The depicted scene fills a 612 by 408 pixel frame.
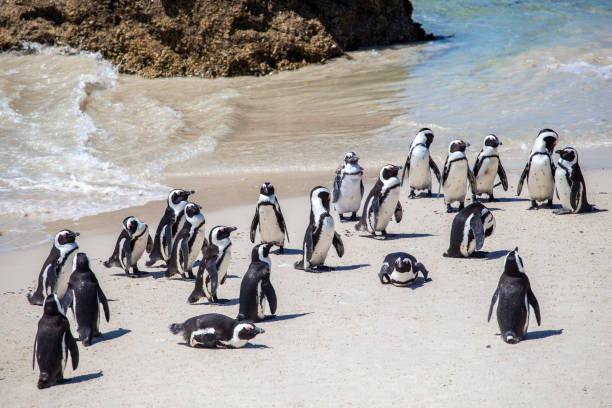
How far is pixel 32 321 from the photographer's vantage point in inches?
252

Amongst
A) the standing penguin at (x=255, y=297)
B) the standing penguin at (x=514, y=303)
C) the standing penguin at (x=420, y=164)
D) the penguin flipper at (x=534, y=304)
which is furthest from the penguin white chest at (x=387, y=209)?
the penguin flipper at (x=534, y=304)

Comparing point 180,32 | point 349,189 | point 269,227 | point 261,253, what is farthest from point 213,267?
point 180,32

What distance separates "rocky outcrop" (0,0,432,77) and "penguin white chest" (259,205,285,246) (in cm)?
1241

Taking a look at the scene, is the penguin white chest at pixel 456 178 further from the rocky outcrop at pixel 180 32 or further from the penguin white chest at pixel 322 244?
the rocky outcrop at pixel 180 32

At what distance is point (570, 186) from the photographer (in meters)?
8.73

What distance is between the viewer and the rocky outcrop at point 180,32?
20.2 meters

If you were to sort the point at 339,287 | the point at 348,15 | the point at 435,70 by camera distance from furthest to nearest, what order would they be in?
the point at 348,15 < the point at 435,70 < the point at 339,287

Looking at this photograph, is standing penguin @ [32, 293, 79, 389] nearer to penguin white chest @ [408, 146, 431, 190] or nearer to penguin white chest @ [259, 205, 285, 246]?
penguin white chest @ [259, 205, 285, 246]

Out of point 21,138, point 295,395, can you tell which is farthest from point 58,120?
point 295,395

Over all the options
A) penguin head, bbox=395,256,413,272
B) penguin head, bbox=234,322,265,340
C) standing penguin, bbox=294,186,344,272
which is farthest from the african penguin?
standing penguin, bbox=294,186,344,272

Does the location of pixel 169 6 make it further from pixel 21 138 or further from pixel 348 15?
pixel 21 138

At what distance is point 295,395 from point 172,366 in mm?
1042

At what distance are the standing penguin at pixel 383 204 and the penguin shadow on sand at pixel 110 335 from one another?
129 inches

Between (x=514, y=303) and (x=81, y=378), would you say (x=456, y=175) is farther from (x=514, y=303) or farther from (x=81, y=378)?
(x=81, y=378)
